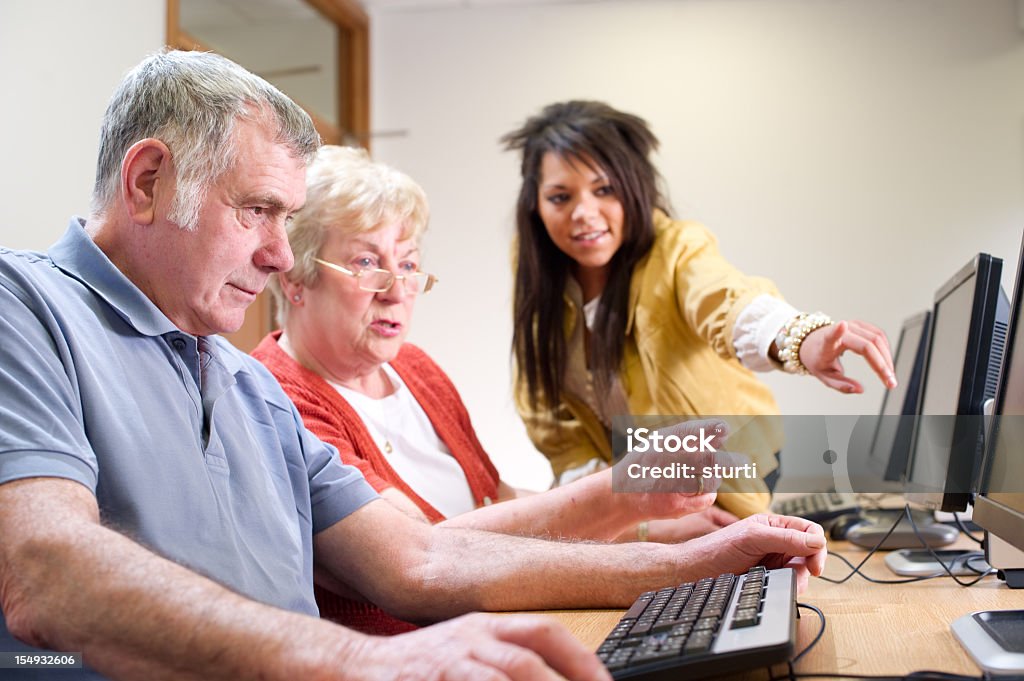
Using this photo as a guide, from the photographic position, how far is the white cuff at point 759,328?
1.77 metres

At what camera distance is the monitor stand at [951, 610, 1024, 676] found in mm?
768

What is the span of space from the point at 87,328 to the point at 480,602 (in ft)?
1.72

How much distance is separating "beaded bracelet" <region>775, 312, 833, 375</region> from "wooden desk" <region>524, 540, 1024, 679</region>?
423 millimetres

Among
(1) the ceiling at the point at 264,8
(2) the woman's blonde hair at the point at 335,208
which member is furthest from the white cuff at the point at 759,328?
(1) the ceiling at the point at 264,8

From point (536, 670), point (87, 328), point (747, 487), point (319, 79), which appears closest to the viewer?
point (536, 670)

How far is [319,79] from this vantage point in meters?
4.77

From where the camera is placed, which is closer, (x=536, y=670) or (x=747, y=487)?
(x=536, y=670)

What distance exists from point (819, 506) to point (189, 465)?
5.06 ft

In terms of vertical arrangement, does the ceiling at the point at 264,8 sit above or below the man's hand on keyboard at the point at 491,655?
above

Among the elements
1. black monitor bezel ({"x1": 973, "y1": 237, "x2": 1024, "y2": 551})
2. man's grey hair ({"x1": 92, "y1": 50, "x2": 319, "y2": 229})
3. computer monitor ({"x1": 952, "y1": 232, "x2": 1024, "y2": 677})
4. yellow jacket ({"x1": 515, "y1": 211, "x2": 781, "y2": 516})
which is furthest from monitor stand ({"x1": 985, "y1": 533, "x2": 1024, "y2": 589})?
man's grey hair ({"x1": 92, "y1": 50, "x2": 319, "y2": 229})

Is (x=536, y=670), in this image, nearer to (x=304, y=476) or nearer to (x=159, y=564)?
(x=159, y=564)

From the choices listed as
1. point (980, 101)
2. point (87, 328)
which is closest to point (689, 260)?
point (87, 328)

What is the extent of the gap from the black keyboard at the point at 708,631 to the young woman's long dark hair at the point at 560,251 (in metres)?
1.26

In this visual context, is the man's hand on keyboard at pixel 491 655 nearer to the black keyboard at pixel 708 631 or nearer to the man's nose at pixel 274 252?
the black keyboard at pixel 708 631
